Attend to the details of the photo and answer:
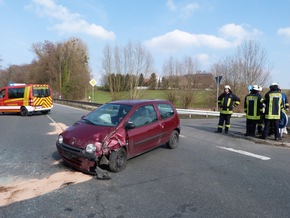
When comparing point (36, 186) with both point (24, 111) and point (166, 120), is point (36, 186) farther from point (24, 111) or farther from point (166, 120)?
point (24, 111)

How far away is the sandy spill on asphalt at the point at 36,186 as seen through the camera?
13.3 ft

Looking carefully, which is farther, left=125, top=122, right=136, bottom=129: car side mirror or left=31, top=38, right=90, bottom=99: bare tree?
left=31, top=38, right=90, bottom=99: bare tree

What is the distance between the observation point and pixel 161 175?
16.9 feet

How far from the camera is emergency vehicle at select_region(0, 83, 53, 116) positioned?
18203 mm

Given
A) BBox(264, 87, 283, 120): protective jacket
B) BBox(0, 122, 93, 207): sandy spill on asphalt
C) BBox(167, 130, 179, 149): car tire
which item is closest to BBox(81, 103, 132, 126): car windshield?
BBox(0, 122, 93, 207): sandy spill on asphalt

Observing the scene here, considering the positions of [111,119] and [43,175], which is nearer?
[43,175]

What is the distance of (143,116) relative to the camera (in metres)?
6.29

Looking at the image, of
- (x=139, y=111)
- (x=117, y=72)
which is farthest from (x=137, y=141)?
(x=117, y=72)

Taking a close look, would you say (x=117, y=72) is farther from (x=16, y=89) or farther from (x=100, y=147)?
(x=100, y=147)

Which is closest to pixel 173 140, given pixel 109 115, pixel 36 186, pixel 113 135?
pixel 109 115

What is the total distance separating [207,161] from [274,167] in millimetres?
1493

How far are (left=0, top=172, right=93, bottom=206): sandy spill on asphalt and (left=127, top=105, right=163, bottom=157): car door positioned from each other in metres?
1.26

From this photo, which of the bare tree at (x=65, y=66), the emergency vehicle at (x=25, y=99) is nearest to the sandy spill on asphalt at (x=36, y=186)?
the emergency vehicle at (x=25, y=99)

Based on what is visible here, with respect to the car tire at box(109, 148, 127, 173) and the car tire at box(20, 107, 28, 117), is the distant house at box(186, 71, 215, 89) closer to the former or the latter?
the car tire at box(20, 107, 28, 117)
